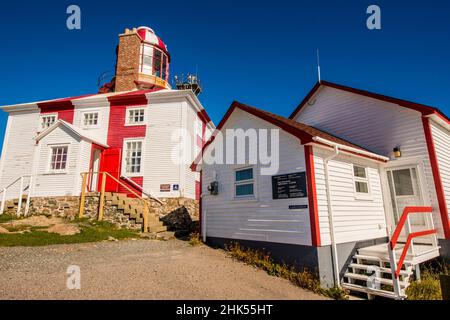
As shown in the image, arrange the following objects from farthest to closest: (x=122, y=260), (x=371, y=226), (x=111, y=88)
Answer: (x=111, y=88), (x=371, y=226), (x=122, y=260)

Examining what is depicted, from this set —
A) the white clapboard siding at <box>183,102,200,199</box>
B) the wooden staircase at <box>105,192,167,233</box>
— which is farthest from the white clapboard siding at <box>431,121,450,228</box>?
the white clapboard siding at <box>183,102,200,199</box>

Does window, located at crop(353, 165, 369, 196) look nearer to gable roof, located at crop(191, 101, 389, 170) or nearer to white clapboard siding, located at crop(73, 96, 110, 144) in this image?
gable roof, located at crop(191, 101, 389, 170)

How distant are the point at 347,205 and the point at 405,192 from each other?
3.30m

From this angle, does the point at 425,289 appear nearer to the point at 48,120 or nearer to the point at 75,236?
the point at 75,236

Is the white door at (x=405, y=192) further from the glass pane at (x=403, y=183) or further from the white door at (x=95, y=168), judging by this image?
the white door at (x=95, y=168)

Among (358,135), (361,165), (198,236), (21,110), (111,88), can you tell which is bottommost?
(198,236)

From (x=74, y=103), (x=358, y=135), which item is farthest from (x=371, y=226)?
(x=74, y=103)

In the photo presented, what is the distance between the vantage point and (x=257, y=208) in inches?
329

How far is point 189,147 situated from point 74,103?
29.2ft

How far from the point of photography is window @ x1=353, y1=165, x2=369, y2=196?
28.1 ft

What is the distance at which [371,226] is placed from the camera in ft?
28.1

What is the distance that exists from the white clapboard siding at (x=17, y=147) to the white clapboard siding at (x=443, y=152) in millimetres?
21621

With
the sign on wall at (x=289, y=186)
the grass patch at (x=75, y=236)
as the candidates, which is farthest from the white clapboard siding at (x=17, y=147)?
the sign on wall at (x=289, y=186)

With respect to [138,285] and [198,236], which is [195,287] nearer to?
[138,285]
